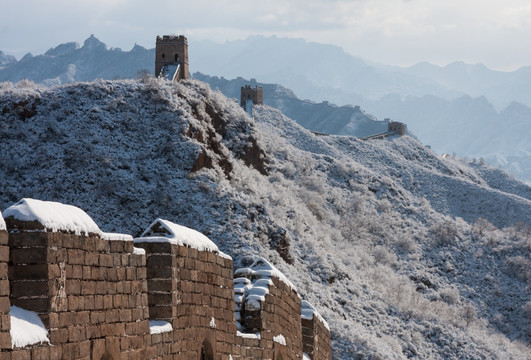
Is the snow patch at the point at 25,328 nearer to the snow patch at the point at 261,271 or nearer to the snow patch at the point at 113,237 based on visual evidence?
the snow patch at the point at 113,237

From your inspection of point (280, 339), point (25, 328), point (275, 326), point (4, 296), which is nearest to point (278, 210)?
point (280, 339)

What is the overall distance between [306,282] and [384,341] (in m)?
4.57

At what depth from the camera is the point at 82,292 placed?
7.96 m

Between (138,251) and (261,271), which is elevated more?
(138,251)

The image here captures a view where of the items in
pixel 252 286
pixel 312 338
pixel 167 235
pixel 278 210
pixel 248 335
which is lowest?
pixel 278 210

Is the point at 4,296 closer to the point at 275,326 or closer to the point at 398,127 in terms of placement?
the point at 275,326

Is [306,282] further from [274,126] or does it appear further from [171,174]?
[274,126]

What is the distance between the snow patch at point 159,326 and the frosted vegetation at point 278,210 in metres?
29.5

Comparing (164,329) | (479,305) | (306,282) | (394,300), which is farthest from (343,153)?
(164,329)

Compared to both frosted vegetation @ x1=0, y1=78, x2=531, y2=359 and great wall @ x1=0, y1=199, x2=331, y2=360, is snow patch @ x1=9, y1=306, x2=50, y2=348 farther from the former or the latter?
frosted vegetation @ x1=0, y1=78, x2=531, y2=359

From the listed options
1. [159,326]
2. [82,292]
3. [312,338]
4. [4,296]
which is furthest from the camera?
[312,338]

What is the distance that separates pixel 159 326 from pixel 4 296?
131 inches

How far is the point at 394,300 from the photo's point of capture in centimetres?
5147

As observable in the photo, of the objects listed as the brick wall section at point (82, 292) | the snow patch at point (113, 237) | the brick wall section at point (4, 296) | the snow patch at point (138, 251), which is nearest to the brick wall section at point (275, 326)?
the snow patch at point (138, 251)
